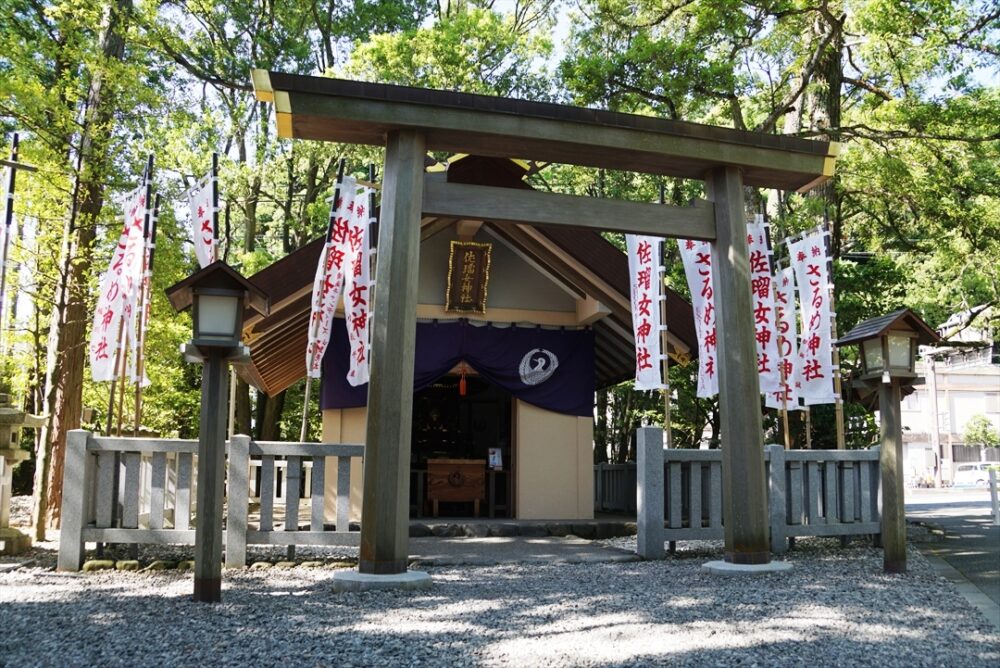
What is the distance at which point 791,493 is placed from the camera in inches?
338

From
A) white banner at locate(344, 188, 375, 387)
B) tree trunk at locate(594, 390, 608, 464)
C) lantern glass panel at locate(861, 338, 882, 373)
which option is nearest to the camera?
lantern glass panel at locate(861, 338, 882, 373)

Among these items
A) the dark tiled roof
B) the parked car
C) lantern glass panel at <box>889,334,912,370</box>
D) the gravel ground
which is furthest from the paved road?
the parked car

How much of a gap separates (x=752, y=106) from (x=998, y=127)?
19.1 ft

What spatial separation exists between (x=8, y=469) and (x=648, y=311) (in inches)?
291

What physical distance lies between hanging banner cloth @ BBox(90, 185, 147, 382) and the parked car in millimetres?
38298

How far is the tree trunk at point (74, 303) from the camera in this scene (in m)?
10.5

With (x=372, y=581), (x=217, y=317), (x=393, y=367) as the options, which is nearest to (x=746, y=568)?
(x=372, y=581)

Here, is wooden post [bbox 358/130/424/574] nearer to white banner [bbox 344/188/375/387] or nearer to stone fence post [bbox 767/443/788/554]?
white banner [bbox 344/188/375/387]

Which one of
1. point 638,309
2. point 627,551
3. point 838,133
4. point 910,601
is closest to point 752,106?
point 838,133

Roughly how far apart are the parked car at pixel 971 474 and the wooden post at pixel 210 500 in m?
39.0

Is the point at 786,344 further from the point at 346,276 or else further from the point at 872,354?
the point at 346,276

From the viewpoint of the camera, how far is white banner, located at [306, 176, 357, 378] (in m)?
9.22

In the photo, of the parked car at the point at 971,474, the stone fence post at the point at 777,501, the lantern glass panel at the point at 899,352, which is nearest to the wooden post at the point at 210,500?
the lantern glass panel at the point at 899,352

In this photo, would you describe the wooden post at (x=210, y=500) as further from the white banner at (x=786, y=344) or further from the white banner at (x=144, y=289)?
the white banner at (x=786, y=344)
